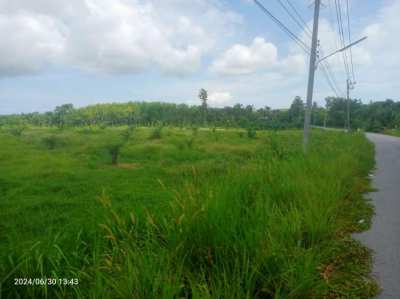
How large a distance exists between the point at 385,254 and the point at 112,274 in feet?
10.1

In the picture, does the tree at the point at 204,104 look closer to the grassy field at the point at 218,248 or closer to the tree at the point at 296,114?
the tree at the point at 296,114

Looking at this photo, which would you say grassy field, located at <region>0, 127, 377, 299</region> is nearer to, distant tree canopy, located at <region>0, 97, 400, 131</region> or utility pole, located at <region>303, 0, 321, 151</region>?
utility pole, located at <region>303, 0, 321, 151</region>

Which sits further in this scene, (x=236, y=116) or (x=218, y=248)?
(x=236, y=116)

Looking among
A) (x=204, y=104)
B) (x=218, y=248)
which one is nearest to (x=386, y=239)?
(x=218, y=248)

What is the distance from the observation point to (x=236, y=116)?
244 ft

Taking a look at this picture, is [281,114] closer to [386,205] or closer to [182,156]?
[182,156]

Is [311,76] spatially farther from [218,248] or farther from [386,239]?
[218,248]

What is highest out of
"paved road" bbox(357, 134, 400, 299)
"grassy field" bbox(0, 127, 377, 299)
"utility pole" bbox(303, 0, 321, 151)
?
"utility pole" bbox(303, 0, 321, 151)

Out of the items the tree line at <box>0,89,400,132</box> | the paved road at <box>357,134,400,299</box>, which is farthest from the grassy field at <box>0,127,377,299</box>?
the tree line at <box>0,89,400,132</box>

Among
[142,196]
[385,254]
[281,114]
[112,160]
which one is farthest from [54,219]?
[281,114]

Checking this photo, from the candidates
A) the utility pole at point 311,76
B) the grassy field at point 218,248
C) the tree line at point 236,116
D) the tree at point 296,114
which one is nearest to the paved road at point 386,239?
the grassy field at point 218,248

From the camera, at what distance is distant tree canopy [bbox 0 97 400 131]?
63881 millimetres

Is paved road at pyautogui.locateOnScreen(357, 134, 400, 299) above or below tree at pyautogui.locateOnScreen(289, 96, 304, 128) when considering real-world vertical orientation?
below

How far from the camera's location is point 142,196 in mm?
8352
